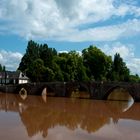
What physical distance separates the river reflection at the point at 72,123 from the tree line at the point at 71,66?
2222 cm

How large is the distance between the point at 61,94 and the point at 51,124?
2166cm

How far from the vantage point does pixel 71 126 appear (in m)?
23.4

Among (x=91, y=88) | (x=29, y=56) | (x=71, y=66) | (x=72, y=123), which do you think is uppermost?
(x=29, y=56)

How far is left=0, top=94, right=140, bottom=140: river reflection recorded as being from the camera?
19953 mm

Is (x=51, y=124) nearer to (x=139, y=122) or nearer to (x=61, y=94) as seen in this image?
(x=139, y=122)

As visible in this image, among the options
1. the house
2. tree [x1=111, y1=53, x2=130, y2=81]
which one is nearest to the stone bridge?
the house

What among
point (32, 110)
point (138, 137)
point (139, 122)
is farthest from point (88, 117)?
point (138, 137)

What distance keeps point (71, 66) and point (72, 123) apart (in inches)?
1362

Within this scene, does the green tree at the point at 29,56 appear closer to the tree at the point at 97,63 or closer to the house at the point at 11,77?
the house at the point at 11,77

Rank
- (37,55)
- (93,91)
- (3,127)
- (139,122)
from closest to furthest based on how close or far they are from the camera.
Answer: (3,127) → (139,122) → (93,91) → (37,55)

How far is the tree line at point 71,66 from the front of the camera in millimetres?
56469

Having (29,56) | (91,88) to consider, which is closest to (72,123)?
(91,88)

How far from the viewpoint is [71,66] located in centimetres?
5903

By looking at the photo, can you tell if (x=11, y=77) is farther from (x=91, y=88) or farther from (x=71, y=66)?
(x=91, y=88)
